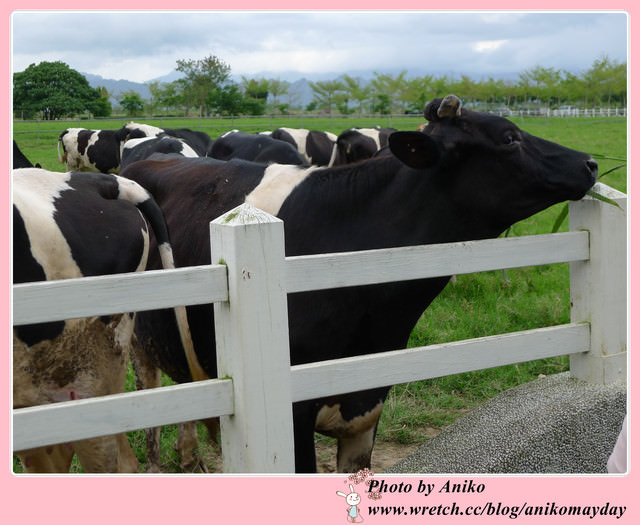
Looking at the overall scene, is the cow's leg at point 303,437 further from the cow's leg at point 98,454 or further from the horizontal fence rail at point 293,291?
the cow's leg at point 98,454

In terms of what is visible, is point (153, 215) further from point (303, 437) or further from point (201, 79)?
point (201, 79)

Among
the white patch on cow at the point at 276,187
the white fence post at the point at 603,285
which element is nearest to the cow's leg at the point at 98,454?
the white patch on cow at the point at 276,187

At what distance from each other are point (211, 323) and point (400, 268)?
4.76 feet

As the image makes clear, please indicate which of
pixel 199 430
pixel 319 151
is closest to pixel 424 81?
pixel 319 151

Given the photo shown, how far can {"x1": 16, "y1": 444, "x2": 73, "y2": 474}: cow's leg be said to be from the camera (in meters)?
3.26

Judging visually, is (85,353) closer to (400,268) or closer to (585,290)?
(400,268)

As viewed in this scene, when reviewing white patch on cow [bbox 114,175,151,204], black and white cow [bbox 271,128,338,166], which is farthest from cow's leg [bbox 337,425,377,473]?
black and white cow [bbox 271,128,338,166]

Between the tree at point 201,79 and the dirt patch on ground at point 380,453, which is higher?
the tree at point 201,79

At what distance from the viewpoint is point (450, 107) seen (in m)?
3.33

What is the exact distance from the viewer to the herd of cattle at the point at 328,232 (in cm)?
299

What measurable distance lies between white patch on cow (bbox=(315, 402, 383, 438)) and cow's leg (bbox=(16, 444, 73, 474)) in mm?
1174

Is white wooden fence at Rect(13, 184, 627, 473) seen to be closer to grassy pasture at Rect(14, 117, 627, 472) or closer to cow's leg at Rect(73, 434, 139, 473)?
cow's leg at Rect(73, 434, 139, 473)

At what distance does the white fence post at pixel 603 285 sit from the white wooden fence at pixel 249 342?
→ 1.89 ft

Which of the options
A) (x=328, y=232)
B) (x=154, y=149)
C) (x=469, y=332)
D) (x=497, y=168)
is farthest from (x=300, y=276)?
(x=154, y=149)
